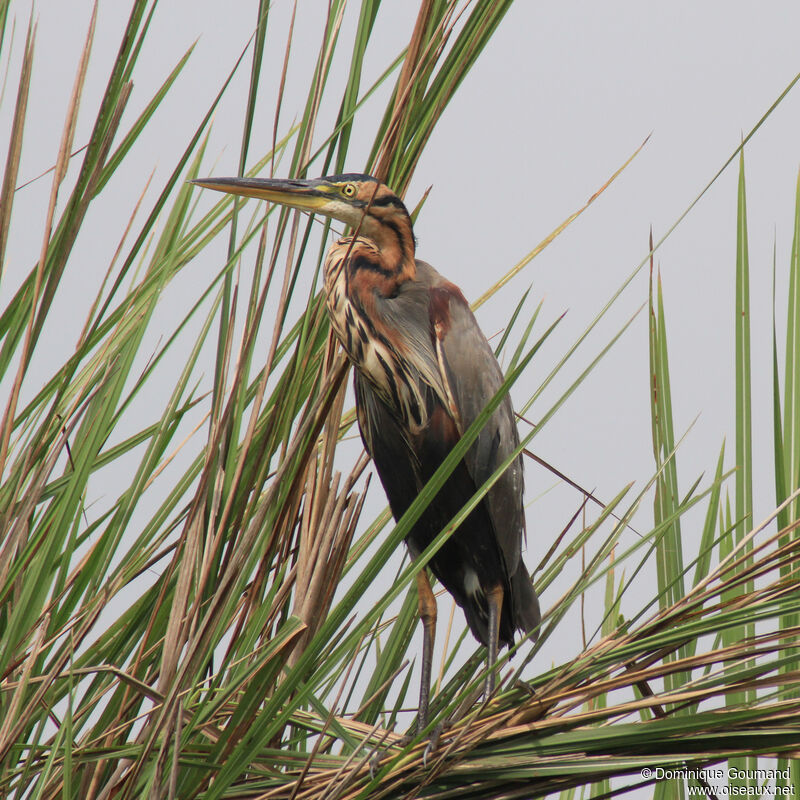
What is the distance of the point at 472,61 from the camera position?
0.96m

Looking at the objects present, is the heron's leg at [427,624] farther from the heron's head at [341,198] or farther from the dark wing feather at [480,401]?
the heron's head at [341,198]

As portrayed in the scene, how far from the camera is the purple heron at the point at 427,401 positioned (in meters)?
1.46

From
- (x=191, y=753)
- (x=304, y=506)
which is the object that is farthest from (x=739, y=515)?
(x=191, y=753)

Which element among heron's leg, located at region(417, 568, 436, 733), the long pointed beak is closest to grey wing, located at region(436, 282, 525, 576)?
heron's leg, located at region(417, 568, 436, 733)

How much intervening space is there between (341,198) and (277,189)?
12 centimetres

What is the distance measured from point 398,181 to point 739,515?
1.65ft

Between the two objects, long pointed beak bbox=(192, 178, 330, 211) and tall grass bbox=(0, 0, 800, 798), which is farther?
long pointed beak bbox=(192, 178, 330, 211)

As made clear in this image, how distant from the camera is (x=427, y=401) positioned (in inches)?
59.3

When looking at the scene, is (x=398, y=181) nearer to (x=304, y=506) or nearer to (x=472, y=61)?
(x=472, y=61)

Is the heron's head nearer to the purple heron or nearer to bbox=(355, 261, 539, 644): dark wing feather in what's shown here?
the purple heron

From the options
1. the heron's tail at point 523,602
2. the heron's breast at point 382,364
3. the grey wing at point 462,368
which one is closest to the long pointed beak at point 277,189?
the heron's breast at point 382,364

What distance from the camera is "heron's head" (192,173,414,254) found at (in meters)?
1.25

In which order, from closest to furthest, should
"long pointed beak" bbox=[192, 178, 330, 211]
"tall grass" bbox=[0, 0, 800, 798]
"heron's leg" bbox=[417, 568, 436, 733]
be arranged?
"tall grass" bbox=[0, 0, 800, 798], "long pointed beak" bbox=[192, 178, 330, 211], "heron's leg" bbox=[417, 568, 436, 733]

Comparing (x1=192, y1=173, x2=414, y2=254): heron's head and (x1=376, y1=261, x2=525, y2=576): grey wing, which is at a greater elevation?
(x1=192, y1=173, x2=414, y2=254): heron's head
